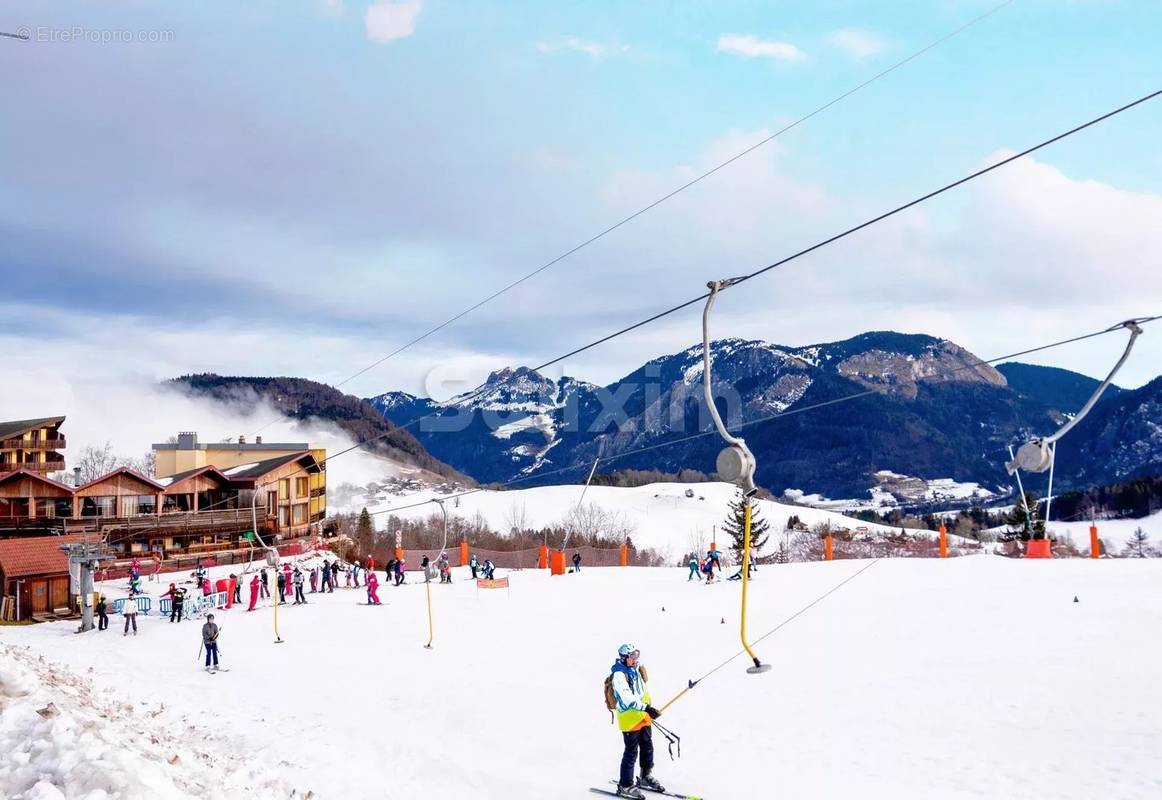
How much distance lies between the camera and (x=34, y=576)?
35312mm

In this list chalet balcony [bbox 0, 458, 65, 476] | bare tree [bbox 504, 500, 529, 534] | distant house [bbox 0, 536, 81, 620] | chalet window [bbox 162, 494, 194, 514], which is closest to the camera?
distant house [bbox 0, 536, 81, 620]

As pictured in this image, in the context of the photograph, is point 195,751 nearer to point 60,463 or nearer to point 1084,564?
point 1084,564

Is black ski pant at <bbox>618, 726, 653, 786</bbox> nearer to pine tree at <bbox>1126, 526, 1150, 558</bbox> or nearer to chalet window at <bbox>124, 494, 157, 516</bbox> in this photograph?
chalet window at <bbox>124, 494, 157, 516</bbox>

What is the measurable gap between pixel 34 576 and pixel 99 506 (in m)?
21.7

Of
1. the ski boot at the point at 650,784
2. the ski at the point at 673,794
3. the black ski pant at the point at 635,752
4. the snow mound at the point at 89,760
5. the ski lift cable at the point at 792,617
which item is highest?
the snow mound at the point at 89,760

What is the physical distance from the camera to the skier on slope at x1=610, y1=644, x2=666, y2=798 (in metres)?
10.6

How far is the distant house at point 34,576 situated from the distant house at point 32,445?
32.3 m

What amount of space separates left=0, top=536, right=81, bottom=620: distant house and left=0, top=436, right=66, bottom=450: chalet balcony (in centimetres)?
3395

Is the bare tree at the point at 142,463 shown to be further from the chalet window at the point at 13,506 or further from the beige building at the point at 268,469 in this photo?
the chalet window at the point at 13,506

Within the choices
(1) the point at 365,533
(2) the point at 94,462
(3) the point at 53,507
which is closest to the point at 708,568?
(3) the point at 53,507

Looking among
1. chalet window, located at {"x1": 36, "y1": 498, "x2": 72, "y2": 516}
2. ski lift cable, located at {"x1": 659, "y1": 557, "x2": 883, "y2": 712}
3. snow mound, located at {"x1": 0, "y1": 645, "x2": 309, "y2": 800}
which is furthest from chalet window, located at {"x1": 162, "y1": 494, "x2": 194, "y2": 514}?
snow mound, located at {"x1": 0, "y1": 645, "x2": 309, "y2": 800}

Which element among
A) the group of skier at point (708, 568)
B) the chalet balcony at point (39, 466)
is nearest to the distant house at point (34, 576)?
the group of skier at point (708, 568)

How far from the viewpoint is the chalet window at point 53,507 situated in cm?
5284

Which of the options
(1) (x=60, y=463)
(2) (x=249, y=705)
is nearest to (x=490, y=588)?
(2) (x=249, y=705)
